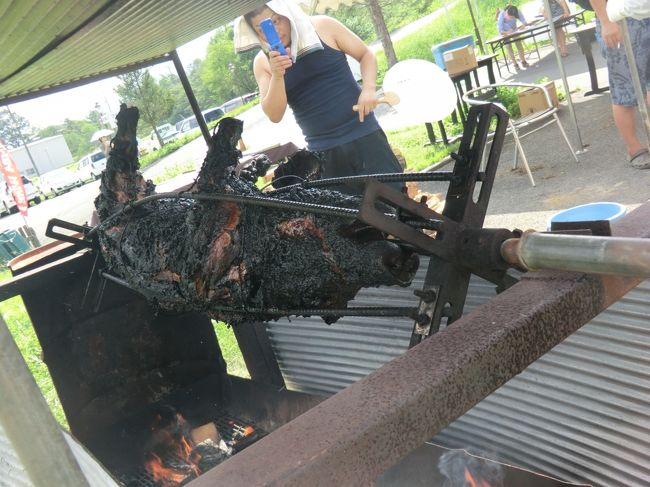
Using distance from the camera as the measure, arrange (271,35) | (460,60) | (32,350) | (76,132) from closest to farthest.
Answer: (271,35) → (32,350) → (460,60) → (76,132)

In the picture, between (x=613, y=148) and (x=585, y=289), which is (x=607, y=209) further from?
(x=613, y=148)

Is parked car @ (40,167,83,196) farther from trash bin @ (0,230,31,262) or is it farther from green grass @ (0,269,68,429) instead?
green grass @ (0,269,68,429)

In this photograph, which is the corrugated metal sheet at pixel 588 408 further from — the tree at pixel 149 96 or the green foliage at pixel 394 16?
the green foliage at pixel 394 16

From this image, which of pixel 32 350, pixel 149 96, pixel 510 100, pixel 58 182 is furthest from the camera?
pixel 149 96

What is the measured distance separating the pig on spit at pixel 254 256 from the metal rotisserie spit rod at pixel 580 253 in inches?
17.2

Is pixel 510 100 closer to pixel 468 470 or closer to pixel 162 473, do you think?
Answer: pixel 162 473

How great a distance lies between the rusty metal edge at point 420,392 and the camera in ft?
3.56

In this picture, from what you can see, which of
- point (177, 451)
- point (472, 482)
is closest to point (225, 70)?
point (177, 451)

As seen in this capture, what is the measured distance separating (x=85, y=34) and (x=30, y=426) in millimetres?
1734

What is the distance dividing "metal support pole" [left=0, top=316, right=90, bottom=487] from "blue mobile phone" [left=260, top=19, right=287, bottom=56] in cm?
187

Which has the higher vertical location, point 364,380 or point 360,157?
point 360,157

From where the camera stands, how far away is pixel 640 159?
617 cm

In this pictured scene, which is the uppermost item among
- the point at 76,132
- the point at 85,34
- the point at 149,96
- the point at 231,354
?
the point at 76,132

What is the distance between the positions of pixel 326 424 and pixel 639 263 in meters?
0.66
